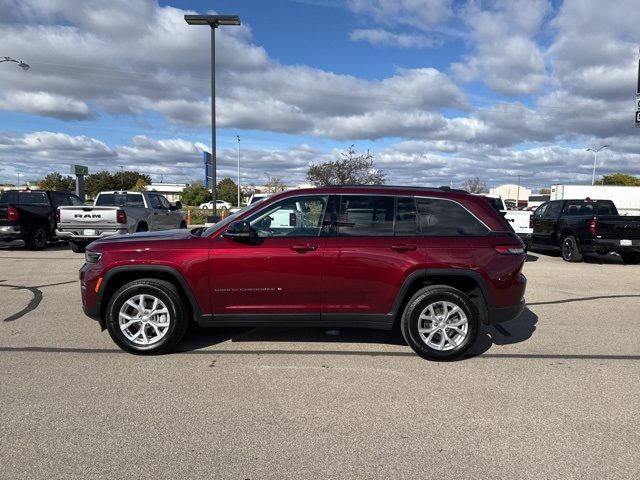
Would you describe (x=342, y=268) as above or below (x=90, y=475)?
above

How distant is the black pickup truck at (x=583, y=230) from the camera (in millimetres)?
12172

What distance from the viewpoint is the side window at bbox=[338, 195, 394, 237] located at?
4973 millimetres

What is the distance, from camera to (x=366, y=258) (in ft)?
15.8

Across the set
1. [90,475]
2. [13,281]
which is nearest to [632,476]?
[90,475]

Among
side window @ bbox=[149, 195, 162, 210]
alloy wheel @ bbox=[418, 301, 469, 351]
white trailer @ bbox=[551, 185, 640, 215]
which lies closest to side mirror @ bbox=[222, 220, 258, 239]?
alloy wheel @ bbox=[418, 301, 469, 351]

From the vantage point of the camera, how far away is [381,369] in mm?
4645

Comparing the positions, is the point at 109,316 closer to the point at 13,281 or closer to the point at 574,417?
the point at 574,417

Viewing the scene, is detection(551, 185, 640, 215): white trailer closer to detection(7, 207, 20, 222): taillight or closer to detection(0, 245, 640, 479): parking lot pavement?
detection(7, 207, 20, 222): taillight

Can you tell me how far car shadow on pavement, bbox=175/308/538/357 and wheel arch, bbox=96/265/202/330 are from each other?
1.87ft

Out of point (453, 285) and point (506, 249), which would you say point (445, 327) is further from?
point (506, 249)

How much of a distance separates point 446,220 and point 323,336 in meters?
1.92

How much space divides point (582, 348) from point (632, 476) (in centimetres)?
263

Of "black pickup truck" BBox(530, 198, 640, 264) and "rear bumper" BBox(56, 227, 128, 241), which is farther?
"rear bumper" BBox(56, 227, 128, 241)

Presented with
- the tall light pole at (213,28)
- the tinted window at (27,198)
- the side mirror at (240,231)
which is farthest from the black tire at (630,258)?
the tinted window at (27,198)
